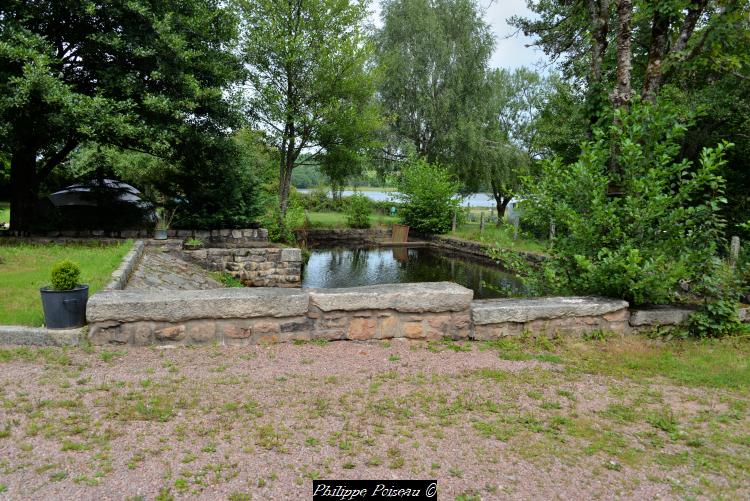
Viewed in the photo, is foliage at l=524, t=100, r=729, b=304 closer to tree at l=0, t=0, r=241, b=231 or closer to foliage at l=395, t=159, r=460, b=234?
tree at l=0, t=0, r=241, b=231

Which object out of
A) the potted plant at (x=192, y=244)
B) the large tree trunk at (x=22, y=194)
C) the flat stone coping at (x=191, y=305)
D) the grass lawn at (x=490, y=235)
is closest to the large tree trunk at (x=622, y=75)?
the flat stone coping at (x=191, y=305)

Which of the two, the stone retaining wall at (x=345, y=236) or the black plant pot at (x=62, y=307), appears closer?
the black plant pot at (x=62, y=307)

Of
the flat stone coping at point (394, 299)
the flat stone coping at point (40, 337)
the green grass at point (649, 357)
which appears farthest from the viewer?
the flat stone coping at point (394, 299)

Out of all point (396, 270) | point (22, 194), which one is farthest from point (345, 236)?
point (22, 194)

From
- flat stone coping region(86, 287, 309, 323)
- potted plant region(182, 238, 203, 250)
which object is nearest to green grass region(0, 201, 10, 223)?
potted plant region(182, 238, 203, 250)

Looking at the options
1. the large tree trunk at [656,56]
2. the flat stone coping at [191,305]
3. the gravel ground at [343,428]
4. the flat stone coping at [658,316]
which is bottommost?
the gravel ground at [343,428]

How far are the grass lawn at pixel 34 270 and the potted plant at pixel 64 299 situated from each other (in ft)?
1.20

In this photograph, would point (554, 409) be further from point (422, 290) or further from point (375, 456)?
point (422, 290)

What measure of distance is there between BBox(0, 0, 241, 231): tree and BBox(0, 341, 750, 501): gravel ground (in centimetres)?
612

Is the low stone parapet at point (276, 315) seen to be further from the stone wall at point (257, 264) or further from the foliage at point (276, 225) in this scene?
the foliage at point (276, 225)

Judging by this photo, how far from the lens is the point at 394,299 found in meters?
4.46

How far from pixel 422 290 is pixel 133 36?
26.6 ft

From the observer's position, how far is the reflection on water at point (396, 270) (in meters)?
12.6

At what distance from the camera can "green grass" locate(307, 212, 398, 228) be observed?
21.6 metres
